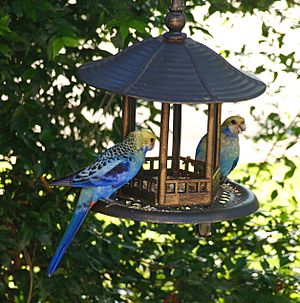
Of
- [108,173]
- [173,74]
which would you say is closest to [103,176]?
[108,173]

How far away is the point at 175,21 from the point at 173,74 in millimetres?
208

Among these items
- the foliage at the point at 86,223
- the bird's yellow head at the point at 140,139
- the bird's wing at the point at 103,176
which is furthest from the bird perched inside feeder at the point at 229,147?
the foliage at the point at 86,223

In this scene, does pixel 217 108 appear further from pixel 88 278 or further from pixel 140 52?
pixel 88 278

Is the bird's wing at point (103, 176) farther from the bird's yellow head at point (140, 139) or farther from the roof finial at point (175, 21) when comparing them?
the roof finial at point (175, 21)

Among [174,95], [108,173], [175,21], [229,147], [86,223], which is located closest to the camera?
[174,95]

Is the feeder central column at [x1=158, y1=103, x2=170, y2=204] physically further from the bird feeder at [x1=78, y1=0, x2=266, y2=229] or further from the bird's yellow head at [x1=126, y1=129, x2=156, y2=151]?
the bird's yellow head at [x1=126, y1=129, x2=156, y2=151]

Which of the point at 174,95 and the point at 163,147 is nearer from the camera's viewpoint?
the point at 174,95

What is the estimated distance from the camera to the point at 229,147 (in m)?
3.21

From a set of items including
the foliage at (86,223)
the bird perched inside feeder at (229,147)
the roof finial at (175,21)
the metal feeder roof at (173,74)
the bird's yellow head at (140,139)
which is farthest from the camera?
the foliage at (86,223)

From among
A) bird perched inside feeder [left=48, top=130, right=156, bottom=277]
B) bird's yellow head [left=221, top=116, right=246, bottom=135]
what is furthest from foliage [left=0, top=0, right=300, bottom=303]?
bird perched inside feeder [left=48, top=130, right=156, bottom=277]

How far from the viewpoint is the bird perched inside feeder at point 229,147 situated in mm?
3184

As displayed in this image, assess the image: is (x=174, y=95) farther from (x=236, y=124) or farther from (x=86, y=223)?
(x=86, y=223)

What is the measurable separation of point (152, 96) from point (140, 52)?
0.27 m

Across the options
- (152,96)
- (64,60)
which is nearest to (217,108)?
(152,96)
